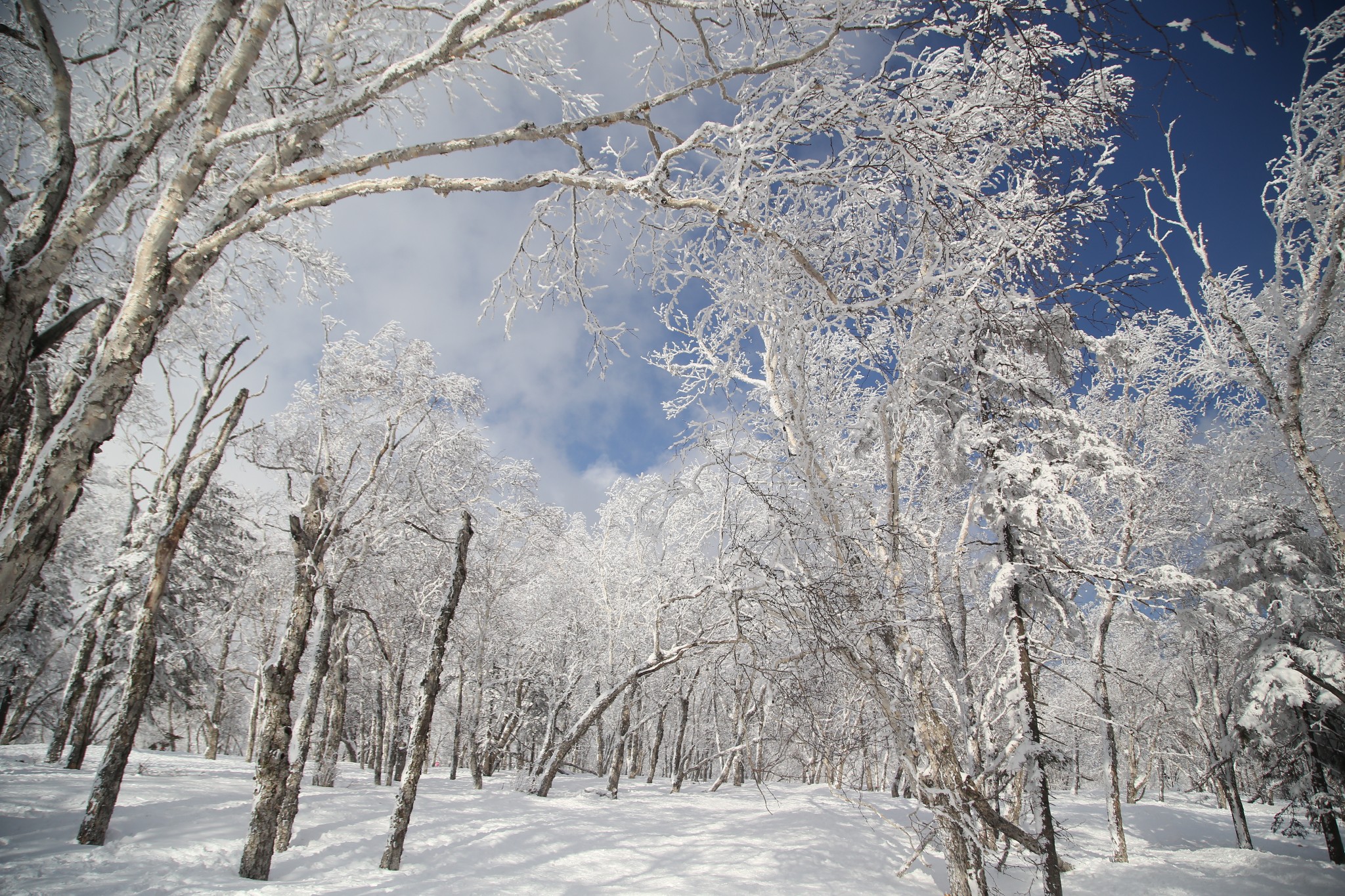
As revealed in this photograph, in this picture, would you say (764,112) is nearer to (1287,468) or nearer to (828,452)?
(828,452)

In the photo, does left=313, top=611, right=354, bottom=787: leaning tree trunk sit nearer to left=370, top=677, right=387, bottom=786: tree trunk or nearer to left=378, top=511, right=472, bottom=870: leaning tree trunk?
left=378, top=511, right=472, bottom=870: leaning tree trunk

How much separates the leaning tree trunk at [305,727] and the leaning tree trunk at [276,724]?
0.94 metres

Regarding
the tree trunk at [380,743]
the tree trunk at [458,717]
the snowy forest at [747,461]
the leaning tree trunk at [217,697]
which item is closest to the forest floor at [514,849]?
the snowy forest at [747,461]

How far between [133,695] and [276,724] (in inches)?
70.8

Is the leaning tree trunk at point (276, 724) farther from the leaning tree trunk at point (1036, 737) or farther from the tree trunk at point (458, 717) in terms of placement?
the tree trunk at point (458, 717)

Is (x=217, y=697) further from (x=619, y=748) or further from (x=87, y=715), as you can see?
(x=619, y=748)

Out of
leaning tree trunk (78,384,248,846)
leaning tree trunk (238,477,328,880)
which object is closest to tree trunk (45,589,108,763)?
leaning tree trunk (78,384,248,846)

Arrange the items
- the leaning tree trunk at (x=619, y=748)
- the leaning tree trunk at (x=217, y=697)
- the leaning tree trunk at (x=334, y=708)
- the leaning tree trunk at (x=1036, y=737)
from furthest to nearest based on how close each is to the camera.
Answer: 1. the leaning tree trunk at (x=217, y=697)
2. the leaning tree trunk at (x=619, y=748)
3. the leaning tree trunk at (x=334, y=708)
4. the leaning tree trunk at (x=1036, y=737)

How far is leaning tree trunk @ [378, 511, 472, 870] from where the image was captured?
799 cm

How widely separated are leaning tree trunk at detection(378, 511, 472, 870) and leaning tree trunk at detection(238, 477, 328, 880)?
1.47 metres

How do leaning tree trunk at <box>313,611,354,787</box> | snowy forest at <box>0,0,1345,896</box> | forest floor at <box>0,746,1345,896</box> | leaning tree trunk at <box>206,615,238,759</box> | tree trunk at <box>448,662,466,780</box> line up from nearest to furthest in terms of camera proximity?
1. snowy forest at <box>0,0,1345,896</box>
2. forest floor at <box>0,746,1345,896</box>
3. leaning tree trunk at <box>313,611,354,787</box>
4. leaning tree trunk at <box>206,615,238,759</box>
5. tree trunk at <box>448,662,466,780</box>

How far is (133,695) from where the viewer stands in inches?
275

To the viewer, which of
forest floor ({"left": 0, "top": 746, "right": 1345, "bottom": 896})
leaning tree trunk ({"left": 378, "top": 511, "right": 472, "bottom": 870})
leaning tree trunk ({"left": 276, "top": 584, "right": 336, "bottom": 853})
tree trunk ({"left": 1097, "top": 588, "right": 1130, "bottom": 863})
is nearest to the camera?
forest floor ({"left": 0, "top": 746, "right": 1345, "bottom": 896})

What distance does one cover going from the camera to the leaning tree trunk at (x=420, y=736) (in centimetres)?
799
